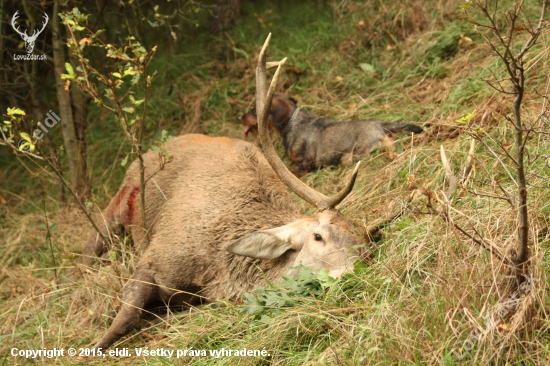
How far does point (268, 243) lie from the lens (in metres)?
4.62

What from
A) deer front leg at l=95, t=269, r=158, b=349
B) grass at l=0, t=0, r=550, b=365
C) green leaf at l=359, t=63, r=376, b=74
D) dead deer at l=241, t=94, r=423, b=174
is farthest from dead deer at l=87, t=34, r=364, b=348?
green leaf at l=359, t=63, r=376, b=74

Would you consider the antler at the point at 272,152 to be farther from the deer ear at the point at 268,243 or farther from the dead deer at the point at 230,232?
the deer ear at the point at 268,243

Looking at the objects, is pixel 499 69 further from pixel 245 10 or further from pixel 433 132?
pixel 245 10

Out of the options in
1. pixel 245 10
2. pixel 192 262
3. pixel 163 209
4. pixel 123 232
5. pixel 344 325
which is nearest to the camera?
pixel 344 325

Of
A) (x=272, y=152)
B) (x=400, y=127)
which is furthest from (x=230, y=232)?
(x=400, y=127)

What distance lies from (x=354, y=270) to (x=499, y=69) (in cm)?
330

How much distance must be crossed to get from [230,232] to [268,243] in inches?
15.6

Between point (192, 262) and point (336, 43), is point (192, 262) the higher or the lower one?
the lower one

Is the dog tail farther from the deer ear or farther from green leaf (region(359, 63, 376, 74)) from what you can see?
the deer ear

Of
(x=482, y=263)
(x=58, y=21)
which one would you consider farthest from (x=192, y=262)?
(x=58, y=21)

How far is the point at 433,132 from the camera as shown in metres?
6.17

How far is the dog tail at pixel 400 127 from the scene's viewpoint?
6.27 metres

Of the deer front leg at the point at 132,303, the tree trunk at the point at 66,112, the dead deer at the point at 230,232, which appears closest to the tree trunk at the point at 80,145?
the tree trunk at the point at 66,112

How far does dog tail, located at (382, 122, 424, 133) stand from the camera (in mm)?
6270
